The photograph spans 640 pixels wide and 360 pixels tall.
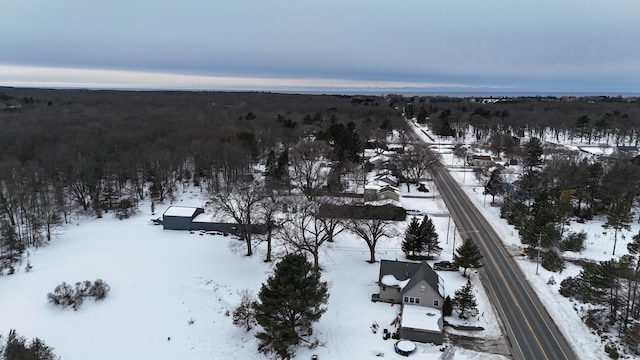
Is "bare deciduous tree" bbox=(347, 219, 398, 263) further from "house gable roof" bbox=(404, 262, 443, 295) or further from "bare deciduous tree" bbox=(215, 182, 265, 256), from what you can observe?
"bare deciduous tree" bbox=(215, 182, 265, 256)

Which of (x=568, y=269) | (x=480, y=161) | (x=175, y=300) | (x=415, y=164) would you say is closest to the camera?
(x=175, y=300)

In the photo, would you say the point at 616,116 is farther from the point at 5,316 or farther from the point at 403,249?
the point at 5,316

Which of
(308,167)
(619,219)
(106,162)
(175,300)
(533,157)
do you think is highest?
(533,157)

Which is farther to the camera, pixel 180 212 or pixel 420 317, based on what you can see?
pixel 180 212

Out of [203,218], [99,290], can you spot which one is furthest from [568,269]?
[99,290]

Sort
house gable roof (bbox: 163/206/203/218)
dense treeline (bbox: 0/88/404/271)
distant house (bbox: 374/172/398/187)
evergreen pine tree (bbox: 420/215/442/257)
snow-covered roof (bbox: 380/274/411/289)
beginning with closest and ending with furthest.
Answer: snow-covered roof (bbox: 380/274/411/289) < evergreen pine tree (bbox: 420/215/442/257) < house gable roof (bbox: 163/206/203/218) < dense treeline (bbox: 0/88/404/271) < distant house (bbox: 374/172/398/187)

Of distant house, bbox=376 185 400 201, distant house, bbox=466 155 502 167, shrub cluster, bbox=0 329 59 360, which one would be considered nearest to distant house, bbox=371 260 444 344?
shrub cluster, bbox=0 329 59 360

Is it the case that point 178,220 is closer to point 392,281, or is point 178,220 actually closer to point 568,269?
point 392,281

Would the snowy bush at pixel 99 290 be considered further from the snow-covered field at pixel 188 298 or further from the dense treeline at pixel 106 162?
the dense treeline at pixel 106 162
